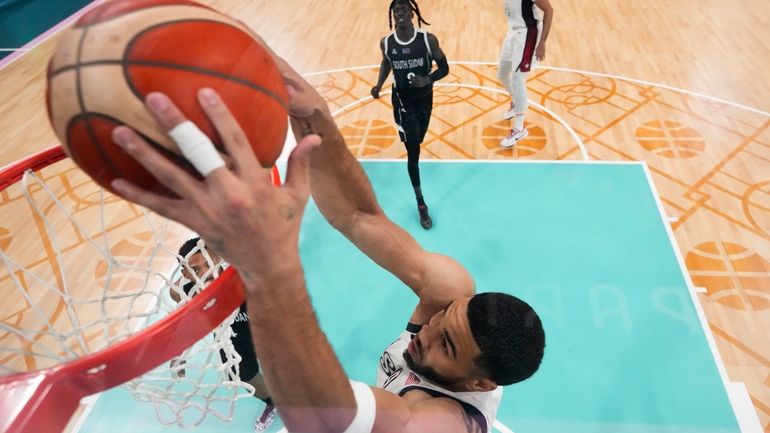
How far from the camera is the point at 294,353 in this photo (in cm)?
77

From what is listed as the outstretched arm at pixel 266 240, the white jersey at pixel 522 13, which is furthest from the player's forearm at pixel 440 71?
the outstretched arm at pixel 266 240

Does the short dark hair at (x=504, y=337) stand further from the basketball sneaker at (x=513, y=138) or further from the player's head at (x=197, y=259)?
the basketball sneaker at (x=513, y=138)

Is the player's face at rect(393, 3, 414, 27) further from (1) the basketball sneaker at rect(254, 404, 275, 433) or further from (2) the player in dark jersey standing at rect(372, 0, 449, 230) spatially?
(1) the basketball sneaker at rect(254, 404, 275, 433)

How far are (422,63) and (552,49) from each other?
3.54 meters

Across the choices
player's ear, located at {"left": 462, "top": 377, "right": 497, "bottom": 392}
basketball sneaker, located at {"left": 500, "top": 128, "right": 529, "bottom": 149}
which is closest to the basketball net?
player's ear, located at {"left": 462, "top": 377, "right": 497, "bottom": 392}

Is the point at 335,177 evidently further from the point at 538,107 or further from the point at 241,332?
the point at 538,107

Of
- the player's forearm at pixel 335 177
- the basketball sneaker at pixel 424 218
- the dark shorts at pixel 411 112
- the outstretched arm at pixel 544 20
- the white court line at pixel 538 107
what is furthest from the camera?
the white court line at pixel 538 107

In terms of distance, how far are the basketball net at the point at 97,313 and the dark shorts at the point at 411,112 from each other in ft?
5.20

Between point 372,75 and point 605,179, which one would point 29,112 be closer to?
point 372,75

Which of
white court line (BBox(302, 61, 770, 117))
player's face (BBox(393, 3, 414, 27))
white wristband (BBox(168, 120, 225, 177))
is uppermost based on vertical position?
white wristband (BBox(168, 120, 225, 177))

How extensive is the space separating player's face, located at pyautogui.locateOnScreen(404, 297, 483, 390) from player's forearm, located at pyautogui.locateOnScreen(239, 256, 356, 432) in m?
0.51

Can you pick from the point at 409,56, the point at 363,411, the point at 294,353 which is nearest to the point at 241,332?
the point at 363,411

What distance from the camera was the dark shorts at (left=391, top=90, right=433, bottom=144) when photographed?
3250 mm

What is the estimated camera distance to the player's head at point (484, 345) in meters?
1.26
